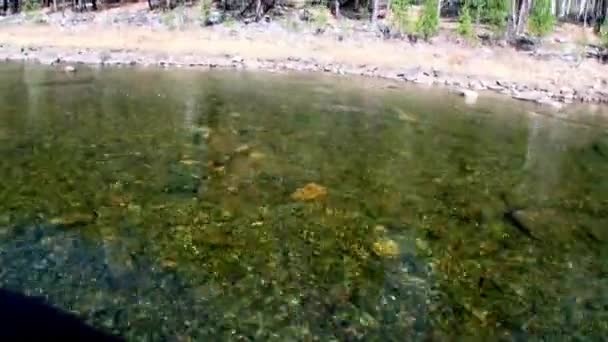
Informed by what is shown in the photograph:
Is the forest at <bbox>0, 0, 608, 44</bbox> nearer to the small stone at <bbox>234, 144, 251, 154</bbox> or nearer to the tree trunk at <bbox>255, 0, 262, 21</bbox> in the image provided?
the tree trunk at <bbox>255, 0, 262, 21</bbox>

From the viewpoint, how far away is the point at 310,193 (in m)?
15.2

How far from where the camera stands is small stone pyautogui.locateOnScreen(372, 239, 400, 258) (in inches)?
471

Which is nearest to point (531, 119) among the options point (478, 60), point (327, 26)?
point (478, 60)

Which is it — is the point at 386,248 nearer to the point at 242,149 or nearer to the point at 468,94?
the point at 242,149

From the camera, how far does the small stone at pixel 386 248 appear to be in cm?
1195

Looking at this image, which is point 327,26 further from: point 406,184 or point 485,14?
→ point 406,184

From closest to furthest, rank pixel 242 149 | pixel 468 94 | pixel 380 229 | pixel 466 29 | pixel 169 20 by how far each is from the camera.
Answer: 1. pixel 380 229
2. pixel 242 149
3. pixel 468 94
4. pixel 466 29
5. pixel 169 20

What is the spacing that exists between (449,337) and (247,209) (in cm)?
589

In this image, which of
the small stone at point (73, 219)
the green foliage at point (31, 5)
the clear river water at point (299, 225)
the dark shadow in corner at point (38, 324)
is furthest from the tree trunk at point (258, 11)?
the dark shadow in corner at point (38, 324)

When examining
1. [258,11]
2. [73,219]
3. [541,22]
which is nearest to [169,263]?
[73,219]

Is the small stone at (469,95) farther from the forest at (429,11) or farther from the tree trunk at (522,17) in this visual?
the tree trunk at (522,17)

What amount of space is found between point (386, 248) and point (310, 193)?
339 cm

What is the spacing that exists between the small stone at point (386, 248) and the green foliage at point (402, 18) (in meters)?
37.0

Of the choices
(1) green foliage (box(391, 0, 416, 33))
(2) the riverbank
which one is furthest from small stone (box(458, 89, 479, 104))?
(1) green foliage (box(391, 0, 416, 33))
